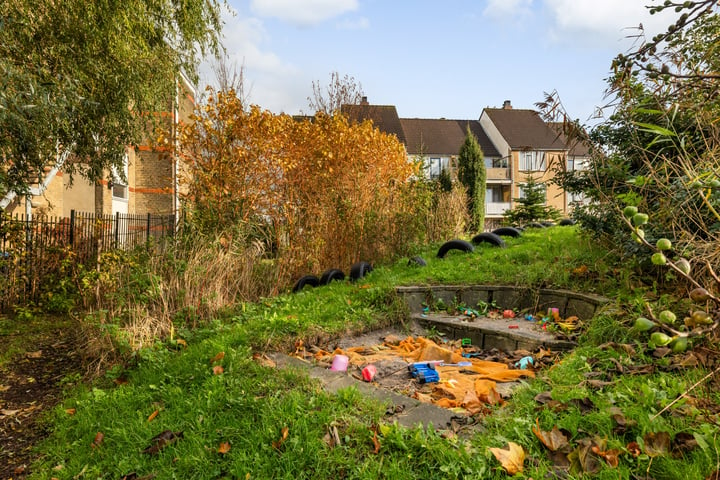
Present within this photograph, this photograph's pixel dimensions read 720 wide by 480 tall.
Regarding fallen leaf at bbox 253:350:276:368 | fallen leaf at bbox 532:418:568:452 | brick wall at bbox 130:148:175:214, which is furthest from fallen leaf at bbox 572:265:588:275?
brick wall at bbox 130:148:175:214

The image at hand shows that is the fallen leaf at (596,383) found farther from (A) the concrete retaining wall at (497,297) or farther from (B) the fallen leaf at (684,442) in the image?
(A) the concrete retaining wall at (497,297)

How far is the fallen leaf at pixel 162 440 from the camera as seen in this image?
2701mm

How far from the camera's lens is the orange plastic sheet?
9.60 feet

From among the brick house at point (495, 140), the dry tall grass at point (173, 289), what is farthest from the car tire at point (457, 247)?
the brick house at point (495, 140)

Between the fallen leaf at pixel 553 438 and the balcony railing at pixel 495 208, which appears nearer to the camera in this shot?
the fallen leaf at pixel 553 438

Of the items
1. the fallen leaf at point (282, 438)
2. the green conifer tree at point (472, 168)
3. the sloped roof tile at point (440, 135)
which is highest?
the sloped roof tile at point (440, 135)

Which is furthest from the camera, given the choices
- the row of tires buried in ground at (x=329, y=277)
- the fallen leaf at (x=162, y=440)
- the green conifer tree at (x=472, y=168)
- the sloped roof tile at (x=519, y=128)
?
the sloped roof tile at (x=519, y=128)

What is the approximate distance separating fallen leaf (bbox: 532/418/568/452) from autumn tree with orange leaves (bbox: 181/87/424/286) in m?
4.83

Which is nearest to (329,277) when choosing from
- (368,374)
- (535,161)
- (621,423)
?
(368,374)

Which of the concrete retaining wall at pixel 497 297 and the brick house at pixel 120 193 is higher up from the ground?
the brick house at pixel 120 193

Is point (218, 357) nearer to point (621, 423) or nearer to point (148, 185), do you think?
point (621, 423)

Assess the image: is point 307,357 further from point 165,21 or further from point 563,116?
point 165,21

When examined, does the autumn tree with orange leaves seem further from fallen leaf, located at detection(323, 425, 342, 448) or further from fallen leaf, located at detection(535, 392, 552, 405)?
fallen leaf, located at detection(535, 392, 552, 405)

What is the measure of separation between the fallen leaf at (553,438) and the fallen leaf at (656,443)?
0.33 meters
